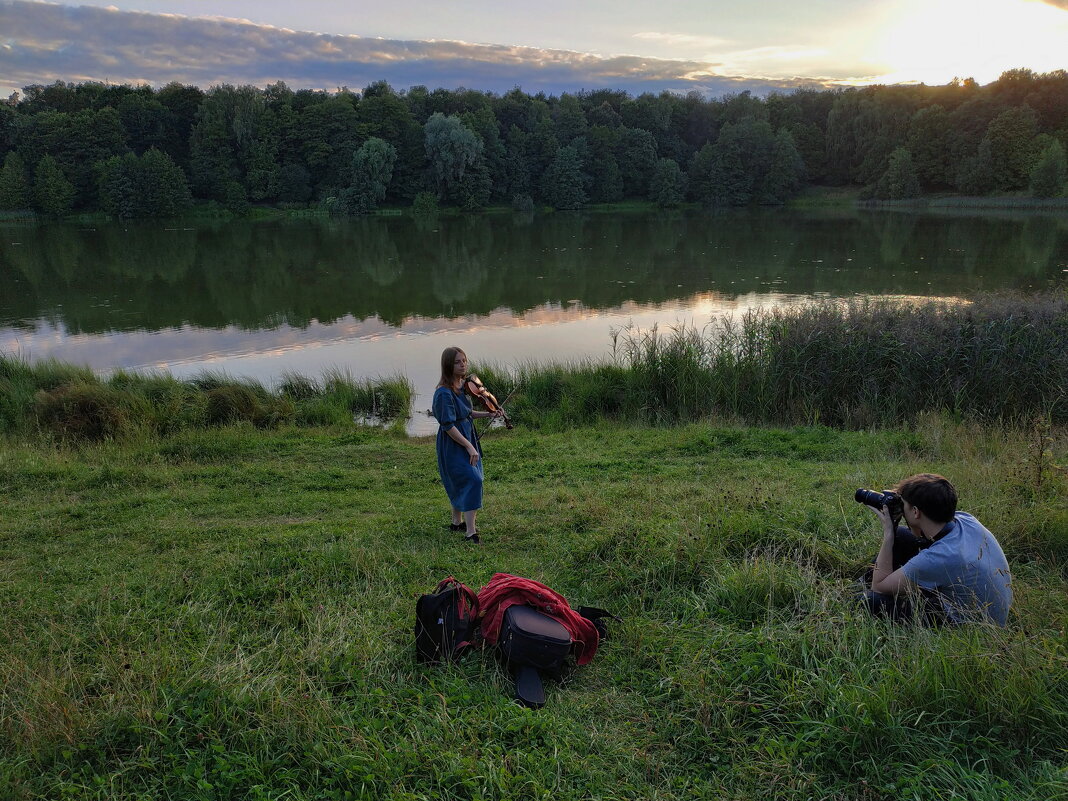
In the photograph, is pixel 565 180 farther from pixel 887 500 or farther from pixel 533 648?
pixel 533 648

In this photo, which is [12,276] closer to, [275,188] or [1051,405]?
[1051,405]

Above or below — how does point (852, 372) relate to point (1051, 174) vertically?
below

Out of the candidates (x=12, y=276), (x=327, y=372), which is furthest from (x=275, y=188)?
(x=327, y=372)

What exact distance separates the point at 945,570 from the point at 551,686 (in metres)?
2.07

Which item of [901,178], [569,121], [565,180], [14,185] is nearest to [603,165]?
[565,180]

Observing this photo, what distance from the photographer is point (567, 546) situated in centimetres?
540

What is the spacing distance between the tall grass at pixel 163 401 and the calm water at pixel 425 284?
1.13 m

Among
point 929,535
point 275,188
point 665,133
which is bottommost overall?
point 929,535

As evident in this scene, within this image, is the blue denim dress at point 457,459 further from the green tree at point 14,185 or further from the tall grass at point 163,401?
the green tree at point 14,185

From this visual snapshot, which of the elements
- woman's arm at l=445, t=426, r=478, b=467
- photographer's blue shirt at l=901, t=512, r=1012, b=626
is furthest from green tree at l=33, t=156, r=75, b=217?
photographer's blue shirt at l=901, t=512, r=1012, b=626

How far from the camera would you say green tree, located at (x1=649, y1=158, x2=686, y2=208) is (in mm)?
69625

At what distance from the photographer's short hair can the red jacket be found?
1820mm

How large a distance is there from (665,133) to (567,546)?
86012 millimetres

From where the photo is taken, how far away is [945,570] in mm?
3568
